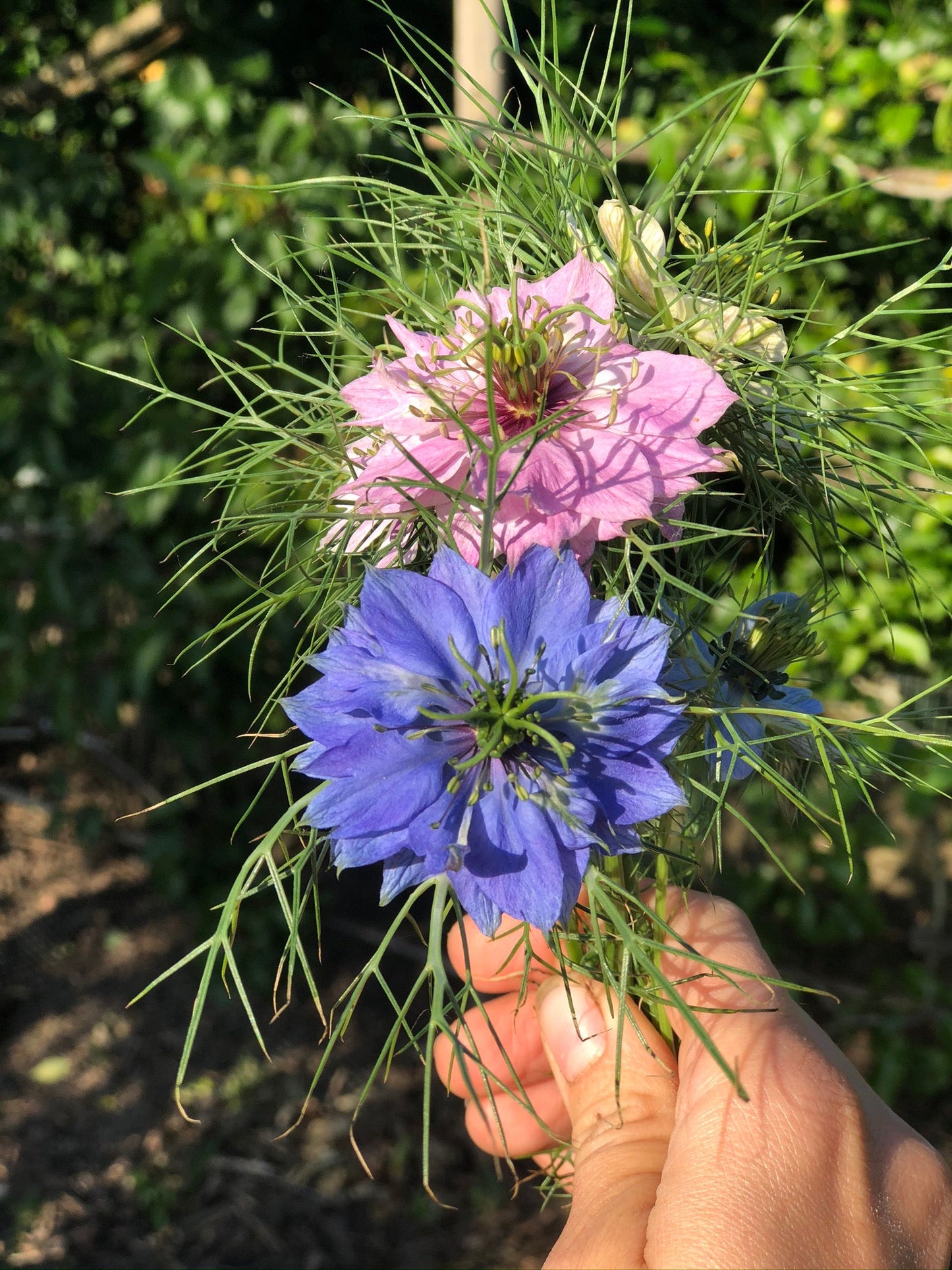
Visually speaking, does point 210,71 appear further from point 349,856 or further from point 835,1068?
point 835,1068

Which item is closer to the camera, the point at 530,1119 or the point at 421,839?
the point at 421,839

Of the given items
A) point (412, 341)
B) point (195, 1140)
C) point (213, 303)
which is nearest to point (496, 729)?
point (412, 341)

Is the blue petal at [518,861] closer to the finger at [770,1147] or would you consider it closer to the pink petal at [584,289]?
the finger at [770,1147]

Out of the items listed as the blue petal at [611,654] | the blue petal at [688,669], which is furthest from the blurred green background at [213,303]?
the blue petal at [611,654]

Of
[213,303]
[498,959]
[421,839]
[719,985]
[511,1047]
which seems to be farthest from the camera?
[213,303]

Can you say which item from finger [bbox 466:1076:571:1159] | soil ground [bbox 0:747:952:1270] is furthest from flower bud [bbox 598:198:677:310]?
soil ground [bbox 0:747:952:1270]

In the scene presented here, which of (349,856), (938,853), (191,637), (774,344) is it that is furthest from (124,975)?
(774,344)

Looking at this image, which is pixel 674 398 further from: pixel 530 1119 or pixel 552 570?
pixel 530 1119
